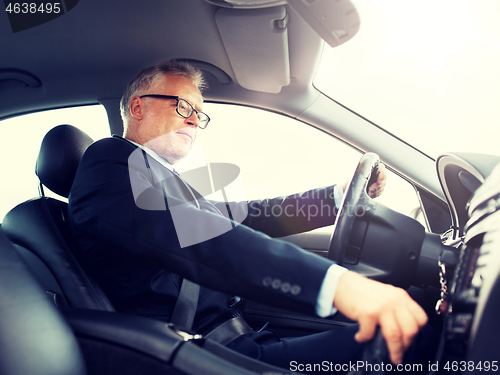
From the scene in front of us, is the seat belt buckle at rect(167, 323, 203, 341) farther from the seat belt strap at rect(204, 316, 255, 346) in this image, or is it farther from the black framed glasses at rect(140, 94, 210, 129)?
the black framed glasses at rect(140, 94, 210, 129)

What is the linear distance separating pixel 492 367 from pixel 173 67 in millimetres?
1418

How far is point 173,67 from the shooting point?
57.4 inches

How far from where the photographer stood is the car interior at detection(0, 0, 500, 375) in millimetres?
615

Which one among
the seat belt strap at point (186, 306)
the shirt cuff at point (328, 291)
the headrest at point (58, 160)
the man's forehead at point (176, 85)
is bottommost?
the seat belt strap at point (186, 306)

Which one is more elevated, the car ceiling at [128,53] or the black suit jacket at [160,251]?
the car ceiling at [128,53]

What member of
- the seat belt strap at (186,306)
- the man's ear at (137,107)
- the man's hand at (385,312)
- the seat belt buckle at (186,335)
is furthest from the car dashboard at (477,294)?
the man's ear at (137,107)

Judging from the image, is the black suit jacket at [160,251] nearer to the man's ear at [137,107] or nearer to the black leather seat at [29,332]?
the black leather seat at [29,332]

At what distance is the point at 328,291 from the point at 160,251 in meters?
0.33

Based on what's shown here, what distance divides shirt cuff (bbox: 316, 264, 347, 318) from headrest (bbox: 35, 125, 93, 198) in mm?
1004

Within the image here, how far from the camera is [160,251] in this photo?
26.3 inches

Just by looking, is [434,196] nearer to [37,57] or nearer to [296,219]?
[296,219]

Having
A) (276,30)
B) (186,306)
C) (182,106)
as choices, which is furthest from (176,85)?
(186,306)

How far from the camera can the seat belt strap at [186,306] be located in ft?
3.06

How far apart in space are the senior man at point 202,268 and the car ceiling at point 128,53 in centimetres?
64
